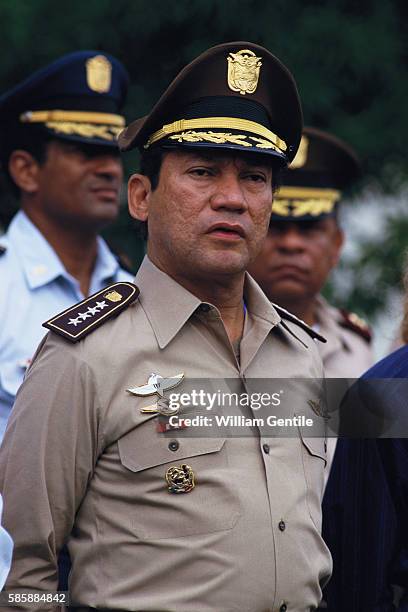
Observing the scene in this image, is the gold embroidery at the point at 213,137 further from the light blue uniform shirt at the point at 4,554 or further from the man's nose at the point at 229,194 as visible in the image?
the light blue uniform shirt at the point at 4,554

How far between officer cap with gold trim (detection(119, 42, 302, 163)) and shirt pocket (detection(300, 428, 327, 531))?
81cm

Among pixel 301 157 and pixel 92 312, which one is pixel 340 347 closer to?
pixel 301 157

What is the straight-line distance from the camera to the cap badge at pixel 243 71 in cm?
406

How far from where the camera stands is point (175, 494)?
145 inches

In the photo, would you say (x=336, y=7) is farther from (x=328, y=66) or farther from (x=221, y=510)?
(x=221, y=510)

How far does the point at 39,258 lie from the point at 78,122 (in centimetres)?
71

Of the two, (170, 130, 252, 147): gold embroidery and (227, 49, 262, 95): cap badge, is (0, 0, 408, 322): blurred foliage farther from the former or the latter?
(170, 130, 252, 147): gold embroidery

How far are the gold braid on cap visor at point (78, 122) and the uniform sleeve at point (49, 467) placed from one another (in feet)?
8.34

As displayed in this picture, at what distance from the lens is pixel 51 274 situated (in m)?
5.76

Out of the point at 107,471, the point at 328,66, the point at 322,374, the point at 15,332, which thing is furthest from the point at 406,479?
the point at 328,66

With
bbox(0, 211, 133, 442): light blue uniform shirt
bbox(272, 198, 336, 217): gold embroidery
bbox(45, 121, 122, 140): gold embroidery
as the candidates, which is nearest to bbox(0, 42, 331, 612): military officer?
bbox(0, 211, 133, 442): light blue uniform shirt

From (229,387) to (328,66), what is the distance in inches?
156

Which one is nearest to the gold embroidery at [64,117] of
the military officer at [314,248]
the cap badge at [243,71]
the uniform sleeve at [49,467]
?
the military officer at [314,248]

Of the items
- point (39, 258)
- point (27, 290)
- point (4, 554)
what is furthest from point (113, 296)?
point (39, 258)
